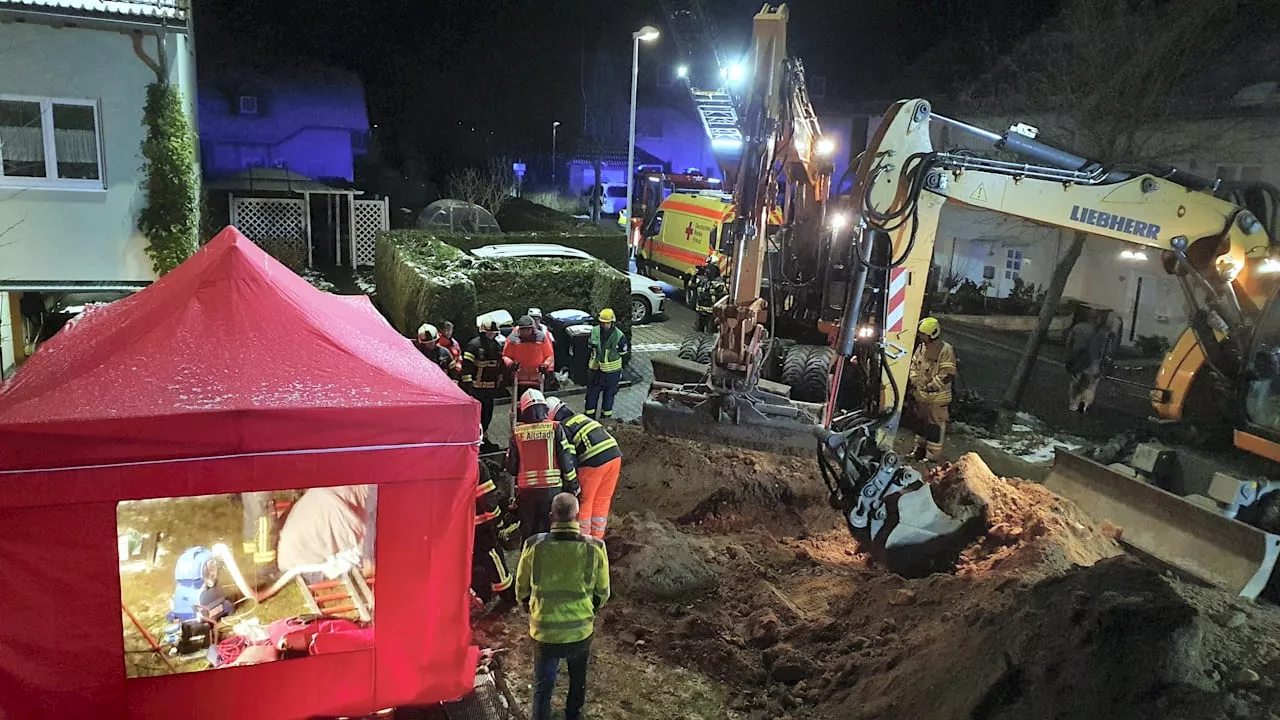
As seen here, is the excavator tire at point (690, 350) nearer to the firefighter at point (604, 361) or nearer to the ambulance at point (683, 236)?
the firefighter at point (604, 361)

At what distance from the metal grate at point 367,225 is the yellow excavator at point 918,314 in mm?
16459

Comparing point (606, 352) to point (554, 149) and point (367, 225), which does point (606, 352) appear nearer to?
point (367, 225)

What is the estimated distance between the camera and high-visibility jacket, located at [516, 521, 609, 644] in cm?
489

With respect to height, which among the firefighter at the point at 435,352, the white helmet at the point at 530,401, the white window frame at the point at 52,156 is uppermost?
the white window frame at the point at 52,156

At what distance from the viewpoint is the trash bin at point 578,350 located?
43.4 ft

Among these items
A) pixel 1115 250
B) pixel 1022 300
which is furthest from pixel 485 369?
pixel 1022 300

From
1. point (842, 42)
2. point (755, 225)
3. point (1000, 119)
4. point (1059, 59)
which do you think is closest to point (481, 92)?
point (842, 42)

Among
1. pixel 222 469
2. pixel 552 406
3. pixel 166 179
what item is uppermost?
pixel 166 179

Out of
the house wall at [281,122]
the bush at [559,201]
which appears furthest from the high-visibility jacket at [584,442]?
the house wall at [281,122]

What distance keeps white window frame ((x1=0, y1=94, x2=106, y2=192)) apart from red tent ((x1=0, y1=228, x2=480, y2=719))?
7.56 meters

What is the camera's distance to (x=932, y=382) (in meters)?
10.5

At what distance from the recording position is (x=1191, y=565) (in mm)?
7332

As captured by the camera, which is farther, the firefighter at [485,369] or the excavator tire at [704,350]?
the excavator tire at [704,350]

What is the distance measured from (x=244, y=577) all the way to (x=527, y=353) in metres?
5.10
